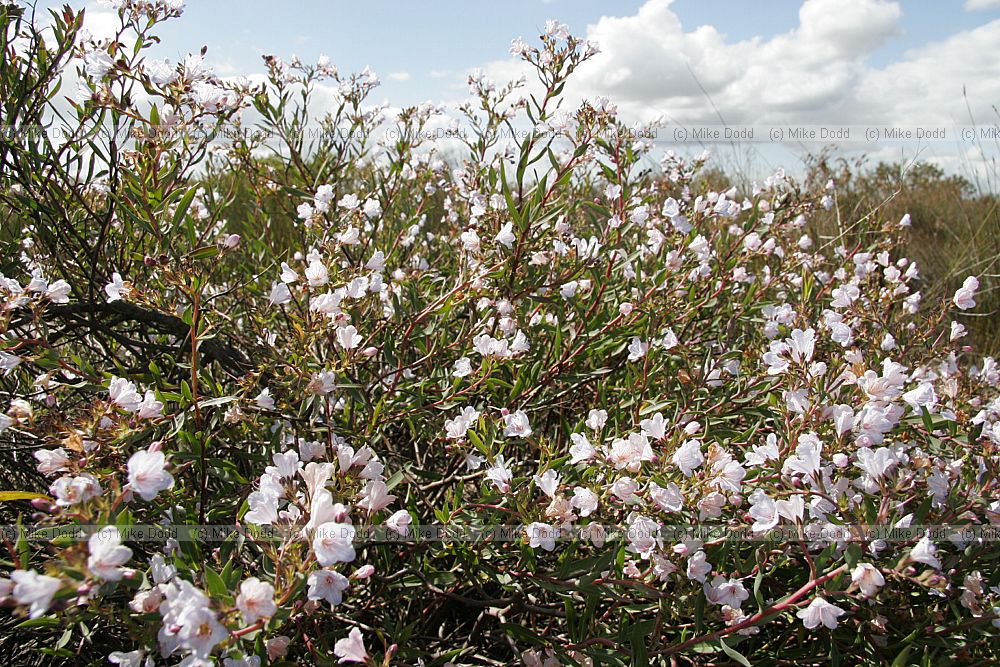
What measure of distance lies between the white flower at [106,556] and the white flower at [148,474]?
0.15m

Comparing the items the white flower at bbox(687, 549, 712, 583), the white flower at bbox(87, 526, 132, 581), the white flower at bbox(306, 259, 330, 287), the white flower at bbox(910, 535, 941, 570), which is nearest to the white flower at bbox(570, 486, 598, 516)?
the white flower at bbox(687, 549, 712, 583)

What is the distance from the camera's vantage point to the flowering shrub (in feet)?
4.16

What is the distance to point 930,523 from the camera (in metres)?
1.50

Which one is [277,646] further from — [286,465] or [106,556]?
[106,556]

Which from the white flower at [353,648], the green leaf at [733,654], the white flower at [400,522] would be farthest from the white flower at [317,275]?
the green leaf at [733,654]

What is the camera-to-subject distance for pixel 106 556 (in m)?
0.96

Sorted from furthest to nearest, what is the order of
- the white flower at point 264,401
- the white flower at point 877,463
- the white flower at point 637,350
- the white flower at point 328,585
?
the white flower at point 637,350
the white flower at point 264,401
the white flower at point 877,463
the white flower at point 328,585

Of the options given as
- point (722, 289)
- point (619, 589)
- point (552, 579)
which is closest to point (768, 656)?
point (619, 589)

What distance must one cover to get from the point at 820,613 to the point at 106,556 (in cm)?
130

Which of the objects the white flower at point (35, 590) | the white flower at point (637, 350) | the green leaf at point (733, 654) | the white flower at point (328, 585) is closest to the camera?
the white flower at point (35, 590)

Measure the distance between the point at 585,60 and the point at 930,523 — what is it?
5.34 ft

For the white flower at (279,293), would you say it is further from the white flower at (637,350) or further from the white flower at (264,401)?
the white flower at (637,350)

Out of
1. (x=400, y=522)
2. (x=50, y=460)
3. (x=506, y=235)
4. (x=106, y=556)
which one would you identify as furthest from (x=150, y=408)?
(x=506, y=235)

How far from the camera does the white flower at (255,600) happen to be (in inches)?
40.5
